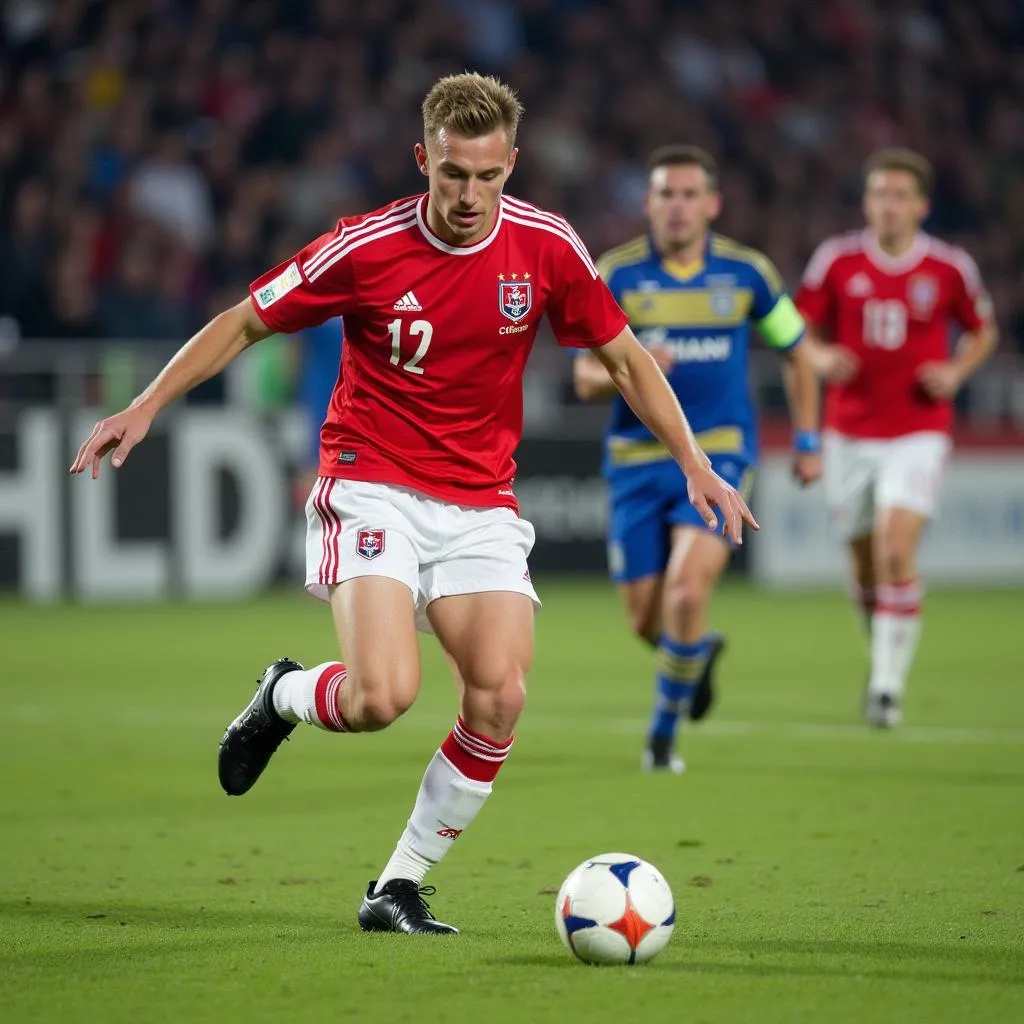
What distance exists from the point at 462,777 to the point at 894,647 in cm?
487

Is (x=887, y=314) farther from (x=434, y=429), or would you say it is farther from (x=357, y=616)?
(x=357, y=616)

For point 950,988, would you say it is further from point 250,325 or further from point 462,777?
point 250,325

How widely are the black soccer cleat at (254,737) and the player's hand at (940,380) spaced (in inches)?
212

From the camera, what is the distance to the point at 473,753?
5.13 metres

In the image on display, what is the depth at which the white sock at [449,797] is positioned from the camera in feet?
16.8

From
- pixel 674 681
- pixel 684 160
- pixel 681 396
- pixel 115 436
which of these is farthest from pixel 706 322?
pixel 115 436

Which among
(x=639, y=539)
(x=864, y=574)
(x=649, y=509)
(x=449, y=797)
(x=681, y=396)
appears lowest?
(x=449, y=797)

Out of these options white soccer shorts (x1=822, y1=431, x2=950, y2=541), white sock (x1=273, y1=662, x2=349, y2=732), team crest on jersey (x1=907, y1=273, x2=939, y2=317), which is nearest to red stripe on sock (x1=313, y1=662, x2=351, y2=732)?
white sock (x1=273, y1=662, x2=349, y2=732)

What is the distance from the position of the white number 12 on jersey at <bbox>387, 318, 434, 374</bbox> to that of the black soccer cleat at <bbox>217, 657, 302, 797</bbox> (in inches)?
36.1

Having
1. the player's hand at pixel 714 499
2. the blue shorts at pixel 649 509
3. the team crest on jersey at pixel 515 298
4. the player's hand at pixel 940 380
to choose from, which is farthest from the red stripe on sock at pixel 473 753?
the player's hand at pixel 940 380

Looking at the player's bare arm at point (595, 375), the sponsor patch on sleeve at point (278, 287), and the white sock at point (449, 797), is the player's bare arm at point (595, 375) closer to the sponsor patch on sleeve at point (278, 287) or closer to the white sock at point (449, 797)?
the sponsor patch on sleeve at point (278, 287)

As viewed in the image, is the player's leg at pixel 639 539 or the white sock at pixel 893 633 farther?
the white sock at pixel 893 633

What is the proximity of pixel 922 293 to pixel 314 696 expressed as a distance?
608 cm

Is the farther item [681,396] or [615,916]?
[681,396]
